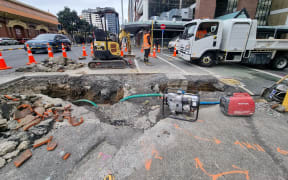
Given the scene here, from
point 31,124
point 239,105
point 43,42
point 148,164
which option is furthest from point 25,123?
point 43,42

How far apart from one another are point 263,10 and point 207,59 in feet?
100

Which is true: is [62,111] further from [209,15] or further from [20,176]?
[209,15]

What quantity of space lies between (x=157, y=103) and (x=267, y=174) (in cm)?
246

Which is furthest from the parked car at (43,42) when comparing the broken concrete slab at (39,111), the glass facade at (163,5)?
the glass facade at (163,5)

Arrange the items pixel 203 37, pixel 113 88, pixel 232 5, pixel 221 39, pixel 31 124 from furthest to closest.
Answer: pixel 232 5, pixel 221 39, pixel 203 37, pixel 113 88, pixel 31 124

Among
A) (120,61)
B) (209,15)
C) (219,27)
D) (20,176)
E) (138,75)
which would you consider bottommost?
(20,176)

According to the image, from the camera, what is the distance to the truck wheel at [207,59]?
7641 millimetres

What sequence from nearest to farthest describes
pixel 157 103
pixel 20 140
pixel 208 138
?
pixel 20 140
pixel 208 138
pixel 157 103

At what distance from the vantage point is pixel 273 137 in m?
2.46

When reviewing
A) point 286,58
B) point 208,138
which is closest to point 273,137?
point 208,138

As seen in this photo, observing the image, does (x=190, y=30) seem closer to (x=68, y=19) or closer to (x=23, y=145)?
(x=23, y=145)

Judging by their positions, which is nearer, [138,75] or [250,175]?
[250,175]

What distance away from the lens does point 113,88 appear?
16.3 feet

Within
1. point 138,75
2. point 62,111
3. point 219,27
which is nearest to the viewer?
point 62,111
